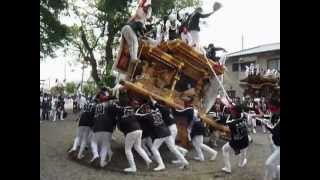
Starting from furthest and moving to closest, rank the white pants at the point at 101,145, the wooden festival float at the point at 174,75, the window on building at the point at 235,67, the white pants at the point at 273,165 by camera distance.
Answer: the wooden festival float at the point at 174,75 < the window on building at the point at 235,67 < the white pants at the point at 101,145 < the white pants at the point at 273,165

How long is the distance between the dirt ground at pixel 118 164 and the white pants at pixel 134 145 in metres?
0.06

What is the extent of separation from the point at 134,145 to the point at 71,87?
102 cm

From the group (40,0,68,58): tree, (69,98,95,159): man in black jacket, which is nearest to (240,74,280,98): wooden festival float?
(69,98,95,159): man in black jacket

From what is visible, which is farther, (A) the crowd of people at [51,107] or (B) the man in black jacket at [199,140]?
(A) the crowd of people at [51,107]

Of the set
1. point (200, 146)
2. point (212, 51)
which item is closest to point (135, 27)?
point (212, 51)

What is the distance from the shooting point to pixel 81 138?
470 cm

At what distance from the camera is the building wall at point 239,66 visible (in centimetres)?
454

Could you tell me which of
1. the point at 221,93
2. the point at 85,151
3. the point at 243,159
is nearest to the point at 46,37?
the point at 85,151

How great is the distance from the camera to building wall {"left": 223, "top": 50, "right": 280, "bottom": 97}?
454 centimetres

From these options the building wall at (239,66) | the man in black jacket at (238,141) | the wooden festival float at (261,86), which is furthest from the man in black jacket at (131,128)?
the wooden festival float at (261,86)

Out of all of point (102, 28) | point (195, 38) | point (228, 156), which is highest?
point (102, 28)

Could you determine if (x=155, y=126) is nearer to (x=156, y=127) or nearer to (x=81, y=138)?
(x=156, y=127)

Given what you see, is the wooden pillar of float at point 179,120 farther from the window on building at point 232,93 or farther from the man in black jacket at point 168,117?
the window on building at point 232,93
